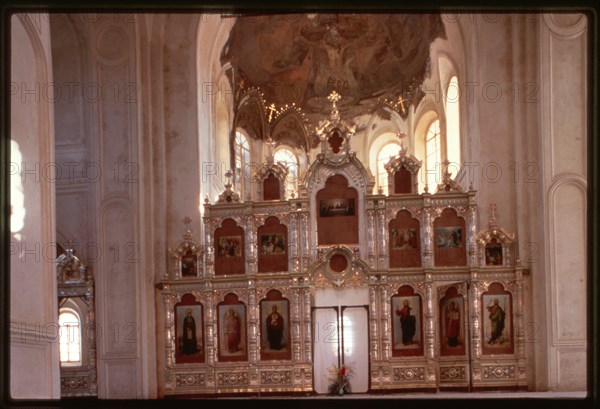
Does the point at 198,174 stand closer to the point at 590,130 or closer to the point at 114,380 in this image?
the point at 114,380

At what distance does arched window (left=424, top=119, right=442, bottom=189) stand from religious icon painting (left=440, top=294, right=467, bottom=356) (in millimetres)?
8716

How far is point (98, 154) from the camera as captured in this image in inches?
953

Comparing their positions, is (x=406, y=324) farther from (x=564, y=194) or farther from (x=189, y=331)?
(x=189, y=331)

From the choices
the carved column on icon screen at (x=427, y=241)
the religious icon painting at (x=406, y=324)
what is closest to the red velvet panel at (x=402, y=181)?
the carved column on icon screen at (x=427, y=241)

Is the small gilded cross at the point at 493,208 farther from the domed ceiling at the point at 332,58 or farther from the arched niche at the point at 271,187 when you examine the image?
the domed ceiling at the point at 332,58

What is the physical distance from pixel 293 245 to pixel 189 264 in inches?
124

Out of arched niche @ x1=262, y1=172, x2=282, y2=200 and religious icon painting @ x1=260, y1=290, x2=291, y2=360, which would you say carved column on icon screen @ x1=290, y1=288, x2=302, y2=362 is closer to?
religious icon painting @ x1=260, y1=290, x2=291, y2=360

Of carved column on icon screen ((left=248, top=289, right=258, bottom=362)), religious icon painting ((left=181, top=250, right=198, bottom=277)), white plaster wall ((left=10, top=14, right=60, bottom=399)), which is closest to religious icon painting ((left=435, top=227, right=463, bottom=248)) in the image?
carved column on icon screen ((left=248, top=289, right=258, bottom=362))

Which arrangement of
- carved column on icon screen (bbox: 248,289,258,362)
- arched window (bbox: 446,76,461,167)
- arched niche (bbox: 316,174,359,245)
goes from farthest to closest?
arched window (bbox: 446,76,461,167), arched niche (bbox: 316,174,359,245), carved column on icon screen (bbox: 248,289,258,362)

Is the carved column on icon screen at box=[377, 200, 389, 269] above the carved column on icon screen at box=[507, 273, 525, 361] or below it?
above

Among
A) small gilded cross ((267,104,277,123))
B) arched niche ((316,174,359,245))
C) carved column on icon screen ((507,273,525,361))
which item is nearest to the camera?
carved column on icon screen ((507,273,525,361))

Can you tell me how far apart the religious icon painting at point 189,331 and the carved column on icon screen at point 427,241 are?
261 inches

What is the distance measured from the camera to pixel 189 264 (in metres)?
24.4

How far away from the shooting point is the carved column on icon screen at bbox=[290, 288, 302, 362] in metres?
23.4
